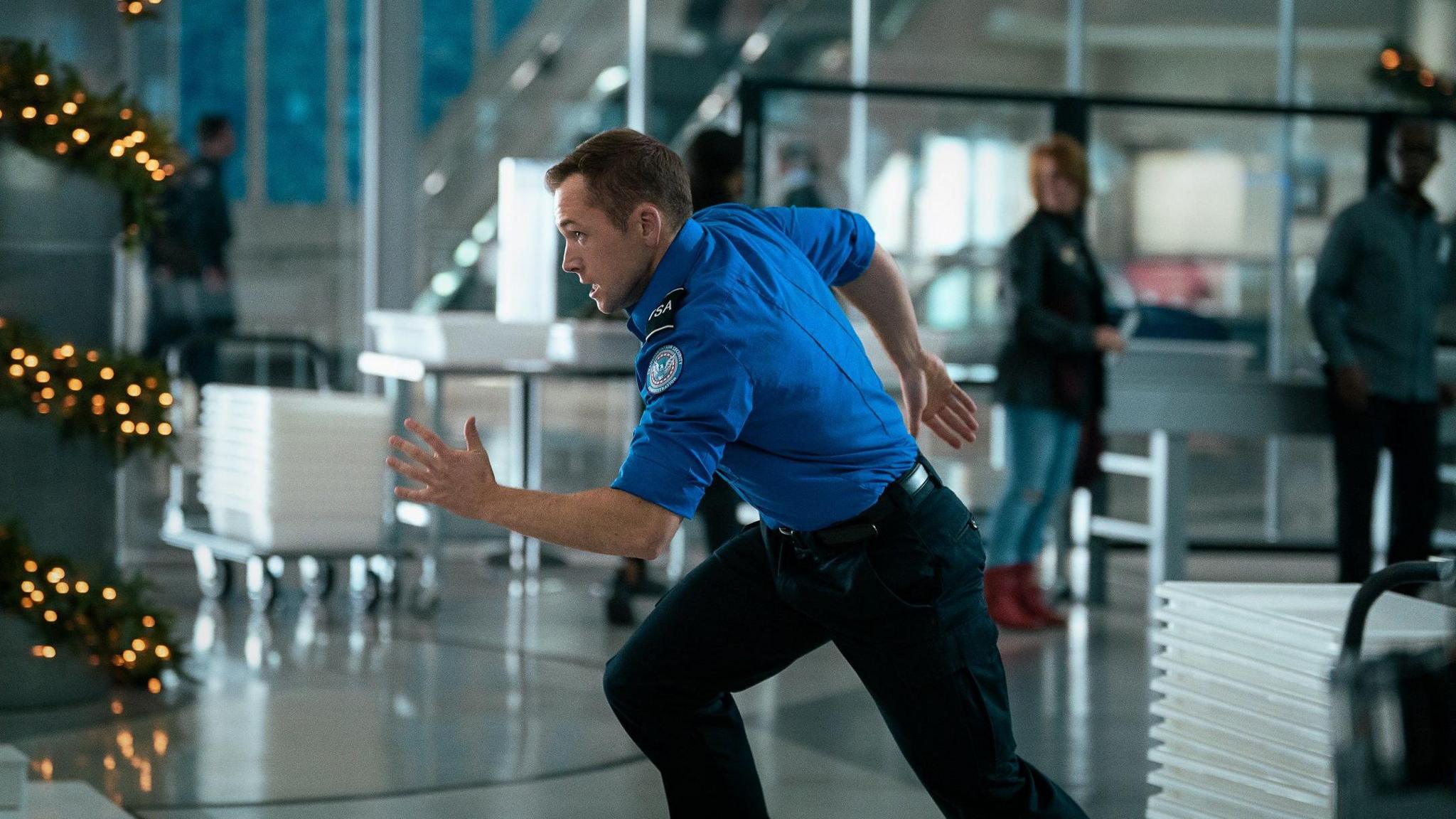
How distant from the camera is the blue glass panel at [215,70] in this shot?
9219 millimetres

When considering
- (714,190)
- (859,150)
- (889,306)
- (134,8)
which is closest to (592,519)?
(889,306)

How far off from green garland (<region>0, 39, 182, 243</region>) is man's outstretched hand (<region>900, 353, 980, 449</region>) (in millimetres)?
2821

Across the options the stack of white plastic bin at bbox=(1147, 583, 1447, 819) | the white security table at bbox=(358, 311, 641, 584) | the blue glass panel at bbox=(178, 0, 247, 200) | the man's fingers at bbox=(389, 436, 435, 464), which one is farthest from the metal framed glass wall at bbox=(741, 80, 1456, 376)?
the man's fingers at bbox=(389, 436, 435, 464)

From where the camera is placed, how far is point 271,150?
950 cm

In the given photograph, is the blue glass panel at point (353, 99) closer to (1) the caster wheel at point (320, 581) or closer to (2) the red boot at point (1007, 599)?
(1) the caster wheel at point (320, 581)

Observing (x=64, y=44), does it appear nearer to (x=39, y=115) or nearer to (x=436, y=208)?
(x=39, y=115)

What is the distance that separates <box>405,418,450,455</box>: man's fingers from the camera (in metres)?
2.59

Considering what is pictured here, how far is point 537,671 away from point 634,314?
331 cm

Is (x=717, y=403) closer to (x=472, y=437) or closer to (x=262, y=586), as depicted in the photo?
(x=472, y=437)

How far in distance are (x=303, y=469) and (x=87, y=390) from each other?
62.3 inches

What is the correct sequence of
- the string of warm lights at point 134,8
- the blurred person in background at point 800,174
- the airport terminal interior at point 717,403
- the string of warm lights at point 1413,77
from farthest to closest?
the string of warm lights at point 1413,77 < the blurred person in background at point 800,174 < the string of warm lights at point 134,8 < the airport terminal interior at point 717,403

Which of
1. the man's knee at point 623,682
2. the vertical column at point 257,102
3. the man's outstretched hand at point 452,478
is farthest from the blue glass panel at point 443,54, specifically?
the man's outstretched hand at point 452,478

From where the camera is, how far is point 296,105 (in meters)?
9.50

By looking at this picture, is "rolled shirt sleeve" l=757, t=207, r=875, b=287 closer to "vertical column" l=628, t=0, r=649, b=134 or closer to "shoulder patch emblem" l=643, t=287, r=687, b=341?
"shoulder patch emblem" l=643, t=287, r=687, b=341
